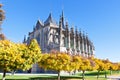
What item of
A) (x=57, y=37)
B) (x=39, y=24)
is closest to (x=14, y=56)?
(x=57, y=37)

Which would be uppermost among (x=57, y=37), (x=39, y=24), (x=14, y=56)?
(x=39, y=24)

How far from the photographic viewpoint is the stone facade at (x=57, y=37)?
310 feet

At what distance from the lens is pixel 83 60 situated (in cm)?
3712

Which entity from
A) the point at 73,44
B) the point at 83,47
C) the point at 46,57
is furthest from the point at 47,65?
the point at 83,47

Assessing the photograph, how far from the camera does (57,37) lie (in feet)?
332

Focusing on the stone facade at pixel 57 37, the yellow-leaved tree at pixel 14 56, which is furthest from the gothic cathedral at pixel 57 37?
the yellow-leaved tree at pixel 14 56

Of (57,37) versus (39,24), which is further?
(39,24)

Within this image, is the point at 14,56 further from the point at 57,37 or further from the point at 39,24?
the point at 39,24

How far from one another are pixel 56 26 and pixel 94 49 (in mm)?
A: 41410

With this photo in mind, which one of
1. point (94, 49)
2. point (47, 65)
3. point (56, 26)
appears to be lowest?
point (47, 65)

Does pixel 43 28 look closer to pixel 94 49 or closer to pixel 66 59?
pixel 94 49

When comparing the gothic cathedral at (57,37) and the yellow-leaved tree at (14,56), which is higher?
the gothic cathedral at (57,37)

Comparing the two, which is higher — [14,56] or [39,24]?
[39,24]

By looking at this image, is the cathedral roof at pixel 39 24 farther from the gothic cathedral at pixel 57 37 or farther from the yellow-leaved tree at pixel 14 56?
the yellow-leaved tree at pixel 14 56
